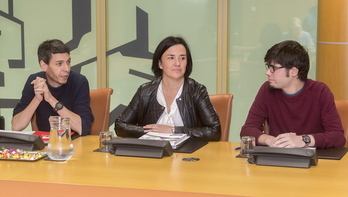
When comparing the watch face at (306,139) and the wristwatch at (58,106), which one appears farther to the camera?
the wristwatch at (58,106)

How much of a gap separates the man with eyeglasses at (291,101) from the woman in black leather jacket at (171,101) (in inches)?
→ 12.4

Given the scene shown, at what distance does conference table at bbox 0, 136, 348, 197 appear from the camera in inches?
→ 87.1

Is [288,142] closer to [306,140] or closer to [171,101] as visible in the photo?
[306,140]

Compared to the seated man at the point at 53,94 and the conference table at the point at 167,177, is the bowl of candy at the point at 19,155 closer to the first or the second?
the conference table at the point at 167,177

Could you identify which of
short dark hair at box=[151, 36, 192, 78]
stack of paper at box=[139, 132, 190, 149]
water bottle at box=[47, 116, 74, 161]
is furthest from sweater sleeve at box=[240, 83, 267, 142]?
water bottle at box=[47, 116, 74, 161]

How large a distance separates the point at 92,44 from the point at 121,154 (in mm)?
3572

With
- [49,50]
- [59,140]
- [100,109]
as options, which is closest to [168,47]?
[100,109]

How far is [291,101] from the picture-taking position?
3.45 m

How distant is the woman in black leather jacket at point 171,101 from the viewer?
3.70 metres

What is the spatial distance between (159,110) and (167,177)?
140 centimetres

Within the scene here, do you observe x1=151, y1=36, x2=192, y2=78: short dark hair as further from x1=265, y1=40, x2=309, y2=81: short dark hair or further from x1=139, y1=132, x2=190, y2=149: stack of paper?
x1=139, y1=132, x2=190, y2=149: stack of paper

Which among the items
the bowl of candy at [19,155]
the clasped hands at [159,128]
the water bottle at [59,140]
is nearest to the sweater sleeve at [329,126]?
the clasped hands at [159,128]

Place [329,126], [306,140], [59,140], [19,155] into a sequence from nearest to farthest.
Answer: [59,140] → [19,155] → [306,140] → [329,126]

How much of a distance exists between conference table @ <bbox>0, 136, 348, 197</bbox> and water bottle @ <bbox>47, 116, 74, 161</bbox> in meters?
0.04
